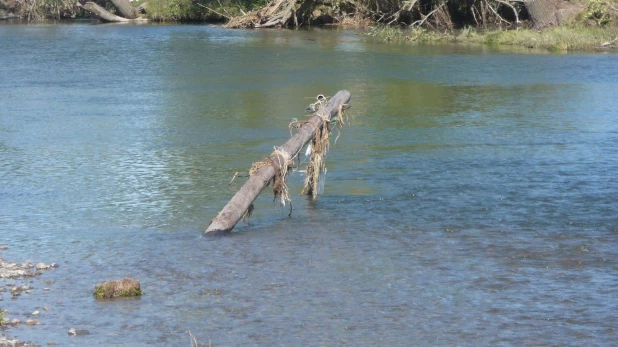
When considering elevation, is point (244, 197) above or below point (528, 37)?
below

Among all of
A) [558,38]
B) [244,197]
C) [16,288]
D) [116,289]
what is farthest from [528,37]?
[16,288]

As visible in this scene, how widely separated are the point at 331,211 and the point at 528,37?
67.9ft

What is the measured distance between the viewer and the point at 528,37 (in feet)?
101

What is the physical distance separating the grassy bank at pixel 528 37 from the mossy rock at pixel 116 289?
75.2 feet

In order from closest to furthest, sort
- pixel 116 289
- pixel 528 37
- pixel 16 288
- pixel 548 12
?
pixel 116 289, pixel 16 288, pixel 528 37, pixel 548 12

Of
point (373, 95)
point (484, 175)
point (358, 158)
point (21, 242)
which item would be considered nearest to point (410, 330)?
point (21, 242)

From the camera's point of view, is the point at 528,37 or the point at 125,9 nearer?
the point at 528,37

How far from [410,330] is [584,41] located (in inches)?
927

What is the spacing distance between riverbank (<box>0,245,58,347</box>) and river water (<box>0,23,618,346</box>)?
0.39 ft

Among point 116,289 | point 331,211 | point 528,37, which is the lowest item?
point 331,211

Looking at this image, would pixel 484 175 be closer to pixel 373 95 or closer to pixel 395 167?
pixel 395 167

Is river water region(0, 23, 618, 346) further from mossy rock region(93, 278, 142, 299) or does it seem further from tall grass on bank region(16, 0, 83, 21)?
tall grass on bank region(16, 0, 83, 21)

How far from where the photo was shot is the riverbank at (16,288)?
7641mm

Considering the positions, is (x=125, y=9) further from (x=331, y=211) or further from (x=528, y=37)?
(x=331, y=211)
